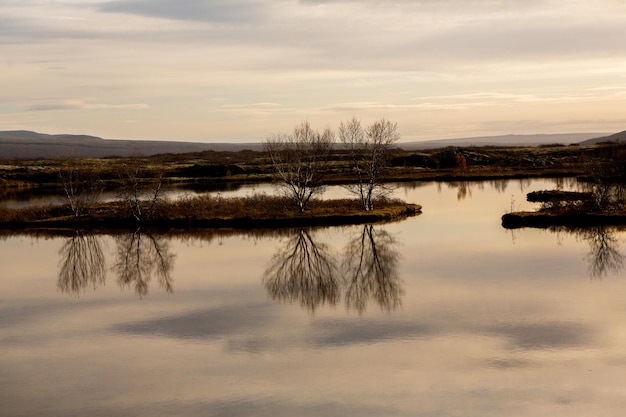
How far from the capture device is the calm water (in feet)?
64.3

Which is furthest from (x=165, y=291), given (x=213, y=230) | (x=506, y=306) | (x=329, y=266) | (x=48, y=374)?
(x=213, y=230)

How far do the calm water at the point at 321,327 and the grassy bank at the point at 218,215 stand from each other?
8.45m

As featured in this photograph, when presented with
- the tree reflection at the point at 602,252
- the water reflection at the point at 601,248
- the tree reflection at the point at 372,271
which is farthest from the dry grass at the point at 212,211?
the tree reflection at the point at 602,252

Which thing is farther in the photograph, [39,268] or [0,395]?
[39,268]

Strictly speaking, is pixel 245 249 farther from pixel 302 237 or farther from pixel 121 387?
pixel 121 387

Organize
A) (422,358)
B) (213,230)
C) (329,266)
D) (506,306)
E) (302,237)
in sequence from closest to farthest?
(422,358) → (506,306) → (329,266) → (302,237) → (213,230)

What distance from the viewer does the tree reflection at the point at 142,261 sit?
121 feet

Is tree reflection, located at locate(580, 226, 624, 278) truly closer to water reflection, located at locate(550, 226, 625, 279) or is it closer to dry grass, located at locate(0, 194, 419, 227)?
water reflection, located at locate(550, 226, 625, 279)

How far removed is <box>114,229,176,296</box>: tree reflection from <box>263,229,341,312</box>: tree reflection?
5126mm

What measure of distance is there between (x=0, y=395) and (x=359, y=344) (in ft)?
34.8

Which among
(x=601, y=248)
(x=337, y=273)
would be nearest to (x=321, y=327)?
(x=337, y=273)

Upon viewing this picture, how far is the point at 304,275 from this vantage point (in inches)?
1455

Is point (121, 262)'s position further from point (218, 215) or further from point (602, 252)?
point (602, 252)

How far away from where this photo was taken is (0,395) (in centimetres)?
2067
